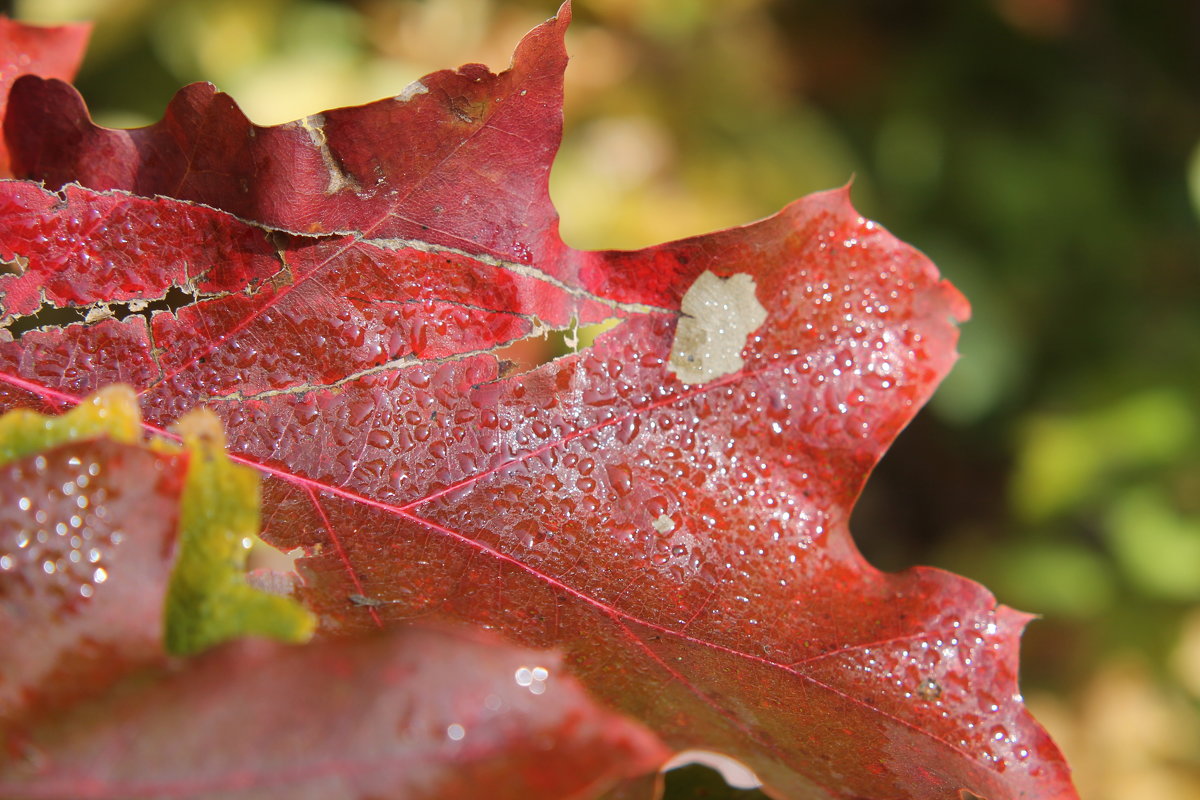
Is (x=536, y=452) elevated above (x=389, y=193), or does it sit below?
below

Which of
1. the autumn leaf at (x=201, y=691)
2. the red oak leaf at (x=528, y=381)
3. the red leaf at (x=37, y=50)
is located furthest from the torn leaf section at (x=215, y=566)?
the red leaf at (x=37, y=50)

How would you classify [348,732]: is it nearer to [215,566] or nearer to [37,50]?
[215,566]

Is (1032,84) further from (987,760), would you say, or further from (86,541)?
→ (86,541)

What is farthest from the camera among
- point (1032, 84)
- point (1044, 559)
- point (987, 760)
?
point (1032, 84)

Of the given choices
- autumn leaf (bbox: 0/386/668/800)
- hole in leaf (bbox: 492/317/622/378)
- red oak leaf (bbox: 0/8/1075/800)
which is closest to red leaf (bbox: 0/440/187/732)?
autumn leaf (bbox: 0/386/668/800)

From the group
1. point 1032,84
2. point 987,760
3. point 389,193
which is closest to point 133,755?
point 389,193

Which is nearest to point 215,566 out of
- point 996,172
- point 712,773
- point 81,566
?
point 81,566

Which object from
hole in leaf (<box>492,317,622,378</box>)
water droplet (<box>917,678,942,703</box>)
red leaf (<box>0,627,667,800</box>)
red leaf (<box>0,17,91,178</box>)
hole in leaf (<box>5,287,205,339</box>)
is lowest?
water droplet (<box>917,678,942,703</box>)

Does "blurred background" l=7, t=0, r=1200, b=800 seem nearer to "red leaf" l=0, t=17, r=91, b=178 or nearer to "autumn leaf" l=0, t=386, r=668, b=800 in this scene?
"red leaf" l=0, t=17, r=91, b=178

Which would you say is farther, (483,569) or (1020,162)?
(1020,162)
